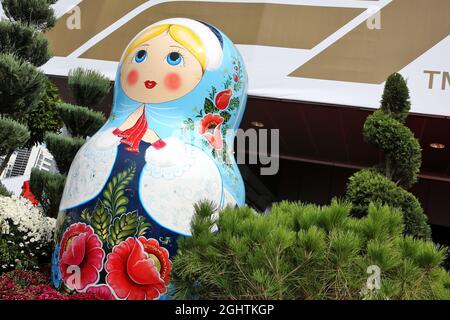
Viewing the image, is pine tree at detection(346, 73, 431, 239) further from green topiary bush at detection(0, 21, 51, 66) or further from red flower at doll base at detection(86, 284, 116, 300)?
green topiary bush at detection(0, 21, 51, 66)

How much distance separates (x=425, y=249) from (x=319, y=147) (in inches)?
334

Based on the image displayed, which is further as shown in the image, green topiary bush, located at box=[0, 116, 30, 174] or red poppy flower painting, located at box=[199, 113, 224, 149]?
green topiary bush, located at box=[0, 116, 30, 174]

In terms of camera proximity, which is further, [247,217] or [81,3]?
[81,3]

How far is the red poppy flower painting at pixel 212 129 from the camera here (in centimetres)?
450

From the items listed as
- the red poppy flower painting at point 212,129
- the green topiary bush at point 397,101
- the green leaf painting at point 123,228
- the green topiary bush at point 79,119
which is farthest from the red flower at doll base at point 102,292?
the green topiary bush at point 397,101

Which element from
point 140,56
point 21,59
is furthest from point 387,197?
point 21,59

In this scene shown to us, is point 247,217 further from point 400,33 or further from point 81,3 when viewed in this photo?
point 81,3

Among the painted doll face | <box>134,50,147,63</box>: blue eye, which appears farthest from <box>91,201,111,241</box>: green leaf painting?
<box>134,50,147,63</box>: blue eye

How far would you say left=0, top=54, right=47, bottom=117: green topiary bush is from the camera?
5.53m

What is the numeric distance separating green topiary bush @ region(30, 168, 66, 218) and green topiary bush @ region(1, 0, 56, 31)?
5.34 ft

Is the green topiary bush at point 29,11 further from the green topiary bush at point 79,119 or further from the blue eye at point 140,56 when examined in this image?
the blue eye at point 140,56

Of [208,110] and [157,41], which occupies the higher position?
[157,41]

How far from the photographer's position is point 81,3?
10719 millimetres
